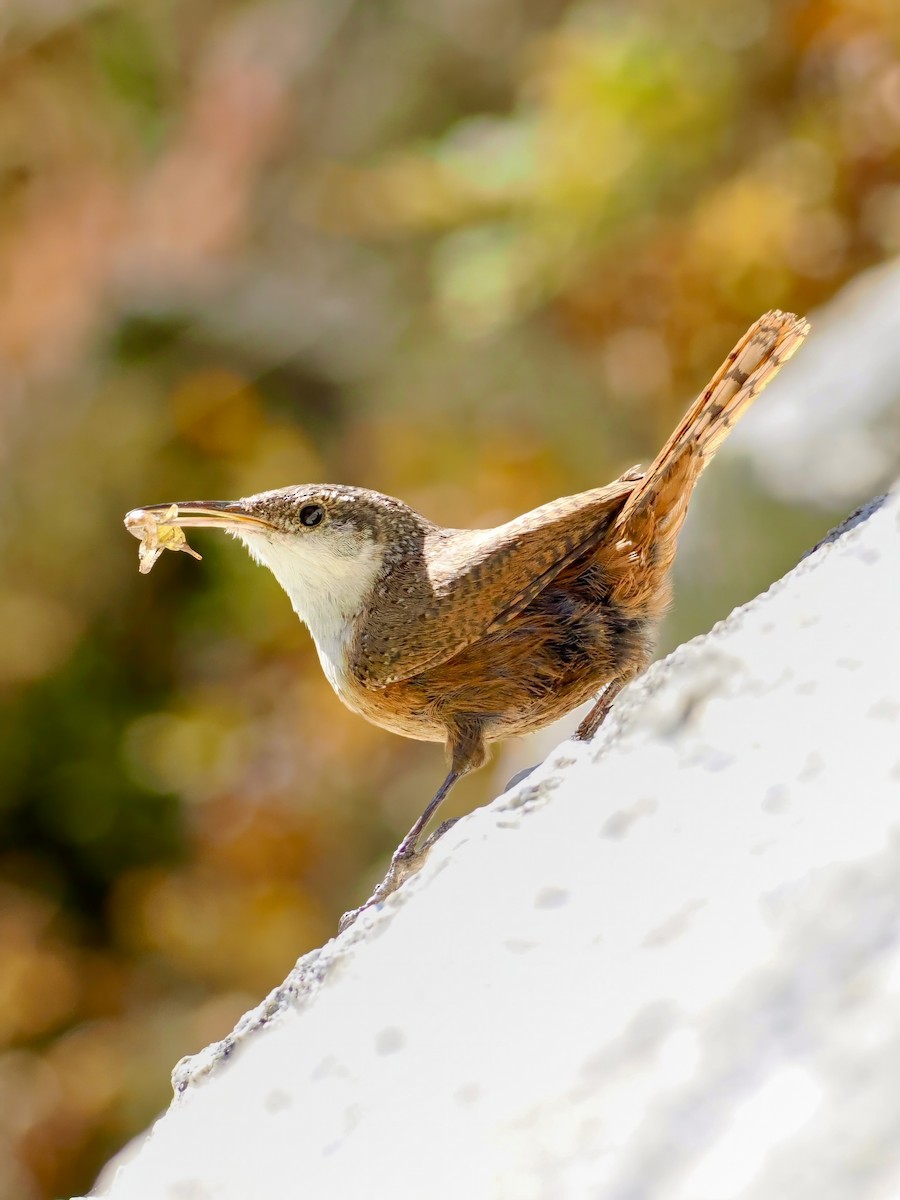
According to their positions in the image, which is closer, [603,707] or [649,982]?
[649,982]

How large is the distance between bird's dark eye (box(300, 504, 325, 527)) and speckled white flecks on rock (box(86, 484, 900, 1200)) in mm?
765

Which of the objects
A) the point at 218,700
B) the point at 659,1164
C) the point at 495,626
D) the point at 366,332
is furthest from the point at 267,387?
the point at 659,1164

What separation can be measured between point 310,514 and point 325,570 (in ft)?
0.37

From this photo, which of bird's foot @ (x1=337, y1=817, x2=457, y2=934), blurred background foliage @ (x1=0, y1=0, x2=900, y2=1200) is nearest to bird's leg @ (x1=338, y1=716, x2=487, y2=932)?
bird's foot @ (x1=337, y1=817, x2=457, y2=934)

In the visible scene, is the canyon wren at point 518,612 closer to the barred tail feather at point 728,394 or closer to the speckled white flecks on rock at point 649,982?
the barred tail feather at point 728,394

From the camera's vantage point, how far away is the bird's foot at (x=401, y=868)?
8.10ft

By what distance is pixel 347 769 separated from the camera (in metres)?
6.89

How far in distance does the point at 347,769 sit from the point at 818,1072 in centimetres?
566

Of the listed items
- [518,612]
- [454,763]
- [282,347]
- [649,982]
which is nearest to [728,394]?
[518,612]

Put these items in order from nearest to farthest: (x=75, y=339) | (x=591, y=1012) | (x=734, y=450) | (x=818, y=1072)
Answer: (x=818, y=1072)
(x=591, y=1012)
(x=734, y=450)
(x=75, y=339)

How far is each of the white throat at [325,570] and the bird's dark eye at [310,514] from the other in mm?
25

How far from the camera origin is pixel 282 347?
26.9 feet

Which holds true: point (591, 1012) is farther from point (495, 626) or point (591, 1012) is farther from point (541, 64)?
point (541, 64)

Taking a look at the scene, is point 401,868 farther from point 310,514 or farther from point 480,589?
point 310,514
